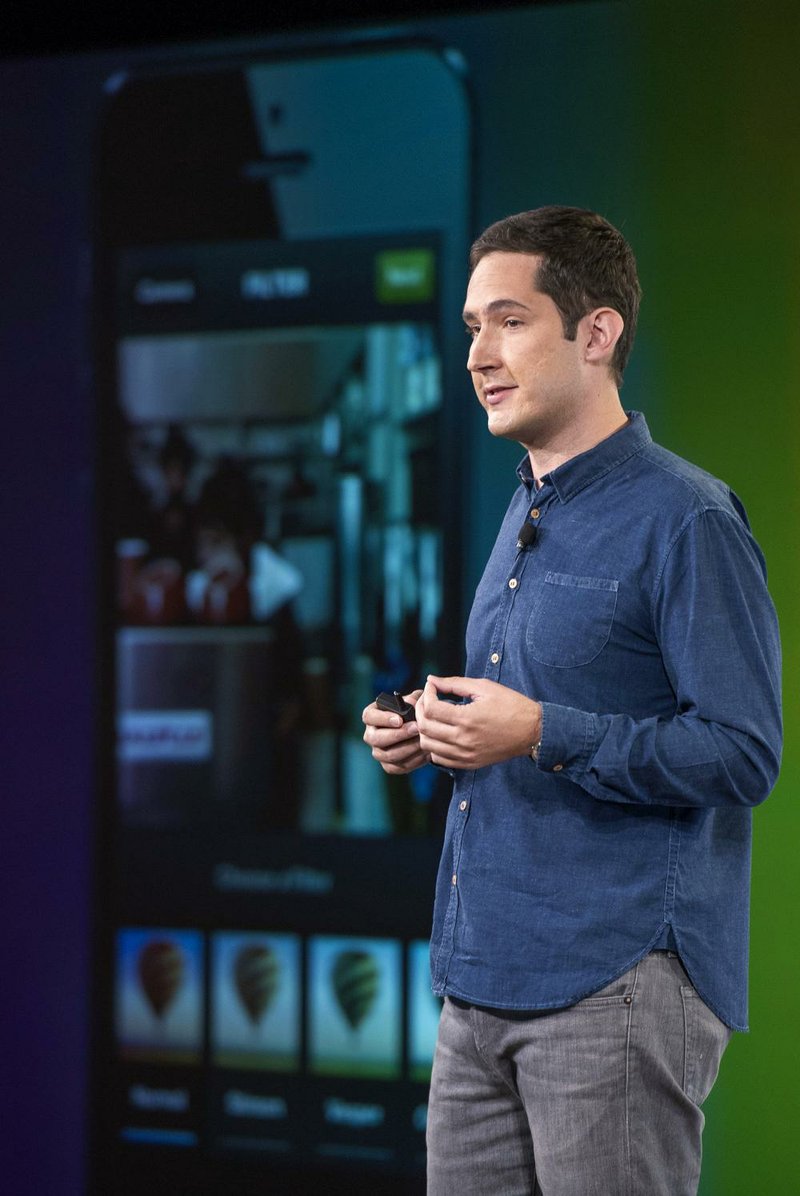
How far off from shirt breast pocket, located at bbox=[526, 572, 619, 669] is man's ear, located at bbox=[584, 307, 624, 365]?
9.8 inches

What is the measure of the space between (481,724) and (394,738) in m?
0.20

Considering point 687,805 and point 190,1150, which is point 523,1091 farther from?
point 190,1150

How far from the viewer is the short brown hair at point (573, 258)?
51.5 inches

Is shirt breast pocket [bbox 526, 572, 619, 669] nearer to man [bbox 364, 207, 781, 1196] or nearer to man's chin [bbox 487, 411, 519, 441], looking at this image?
man [bbox 364, 207, 781, 1196]

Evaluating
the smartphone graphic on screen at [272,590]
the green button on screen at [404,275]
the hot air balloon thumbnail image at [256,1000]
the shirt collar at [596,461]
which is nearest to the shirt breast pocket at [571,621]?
the shirt collar at [596,461]

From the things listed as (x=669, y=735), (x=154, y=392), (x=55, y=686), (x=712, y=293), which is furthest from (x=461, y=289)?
(x=669, y=735)

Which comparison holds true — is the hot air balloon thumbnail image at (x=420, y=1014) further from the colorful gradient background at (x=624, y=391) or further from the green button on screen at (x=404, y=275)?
the green button on screen at (x=404, y=275)

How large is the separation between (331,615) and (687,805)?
1157 mm

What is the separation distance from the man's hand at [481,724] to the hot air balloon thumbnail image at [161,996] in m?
1.33

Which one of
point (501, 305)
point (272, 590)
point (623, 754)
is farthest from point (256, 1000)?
point (501, 305)

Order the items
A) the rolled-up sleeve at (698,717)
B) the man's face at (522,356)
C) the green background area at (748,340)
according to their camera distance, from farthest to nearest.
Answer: the green background area at (748,340), the man's face at (522,356), the rolled-up sleeve at (698,717)

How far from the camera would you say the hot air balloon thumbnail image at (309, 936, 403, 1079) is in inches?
88.3

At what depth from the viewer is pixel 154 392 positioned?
91.7 inches

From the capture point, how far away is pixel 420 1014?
2229mm
